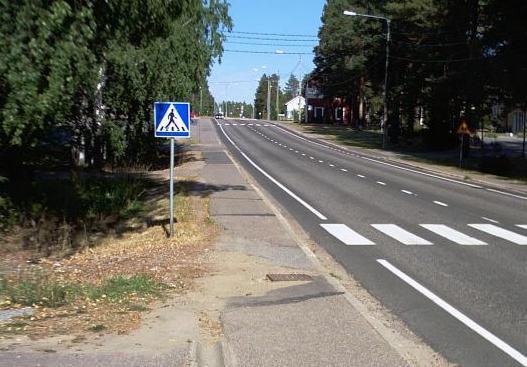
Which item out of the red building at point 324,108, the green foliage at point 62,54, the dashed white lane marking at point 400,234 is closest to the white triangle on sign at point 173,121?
the green foliage at point 62,54

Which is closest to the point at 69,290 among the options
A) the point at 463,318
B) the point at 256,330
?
the point at 256,330

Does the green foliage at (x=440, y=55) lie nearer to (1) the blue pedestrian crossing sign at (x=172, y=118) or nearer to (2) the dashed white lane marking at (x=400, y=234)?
(2) the dashed white lane marking at (x=400, y=234)

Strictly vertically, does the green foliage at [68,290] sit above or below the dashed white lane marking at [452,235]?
→ above

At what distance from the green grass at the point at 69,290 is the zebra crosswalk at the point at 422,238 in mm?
4940

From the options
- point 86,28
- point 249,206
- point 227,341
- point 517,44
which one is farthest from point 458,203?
point 517,44

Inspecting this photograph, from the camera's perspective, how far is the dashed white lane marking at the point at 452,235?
1214cm

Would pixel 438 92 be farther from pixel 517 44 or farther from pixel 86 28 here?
pixel 86 28

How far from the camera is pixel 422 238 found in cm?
1256

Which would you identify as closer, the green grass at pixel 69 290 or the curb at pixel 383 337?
the curb at pixel 383 337

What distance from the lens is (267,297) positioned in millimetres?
7555

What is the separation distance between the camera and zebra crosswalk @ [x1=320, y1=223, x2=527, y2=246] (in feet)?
39.8

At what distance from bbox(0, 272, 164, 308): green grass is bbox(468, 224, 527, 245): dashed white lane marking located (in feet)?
24.4

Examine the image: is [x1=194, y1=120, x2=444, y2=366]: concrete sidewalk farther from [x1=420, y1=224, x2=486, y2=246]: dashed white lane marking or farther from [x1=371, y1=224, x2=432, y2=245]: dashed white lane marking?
[x1=420, y1=224, x2=486, y2=246]: dashed white lane marking

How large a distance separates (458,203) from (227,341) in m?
14.4
